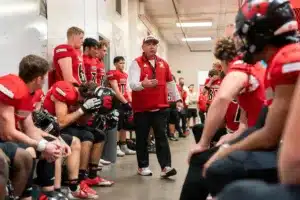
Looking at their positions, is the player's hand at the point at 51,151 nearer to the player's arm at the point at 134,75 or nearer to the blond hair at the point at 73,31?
the blond hair at the point at 73,31

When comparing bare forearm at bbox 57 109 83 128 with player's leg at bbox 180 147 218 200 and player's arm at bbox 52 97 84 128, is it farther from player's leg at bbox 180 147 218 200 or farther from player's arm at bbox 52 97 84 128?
player's leg at bbox 180 147 218 200

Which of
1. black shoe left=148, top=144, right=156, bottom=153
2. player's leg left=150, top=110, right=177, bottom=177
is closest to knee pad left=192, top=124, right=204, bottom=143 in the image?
player's leg left=150, top=110, right=177, bottom=177

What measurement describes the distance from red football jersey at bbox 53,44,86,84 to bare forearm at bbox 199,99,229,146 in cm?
251

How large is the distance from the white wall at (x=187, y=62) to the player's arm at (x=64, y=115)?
51.0 ft

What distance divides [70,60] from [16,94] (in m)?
1.73

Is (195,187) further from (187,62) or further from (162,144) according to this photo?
(187,62)

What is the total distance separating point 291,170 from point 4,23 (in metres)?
3.26

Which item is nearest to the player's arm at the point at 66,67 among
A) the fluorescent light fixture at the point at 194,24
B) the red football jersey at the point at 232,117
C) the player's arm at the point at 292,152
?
the red football jersey at the point at 232,117

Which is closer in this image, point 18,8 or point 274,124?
point 274,124

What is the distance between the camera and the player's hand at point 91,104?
150 inches

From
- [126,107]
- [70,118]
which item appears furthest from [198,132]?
[126,107]

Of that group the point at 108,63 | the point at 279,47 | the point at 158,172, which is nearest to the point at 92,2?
the point at 108,63

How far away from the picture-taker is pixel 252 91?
2.44m

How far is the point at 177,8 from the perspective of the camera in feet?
40.4
